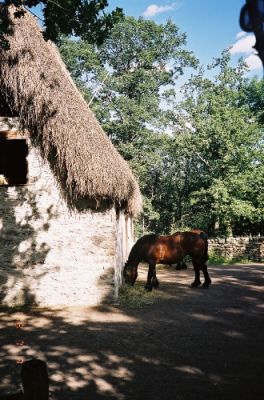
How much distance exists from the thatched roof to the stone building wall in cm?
Answer: 51

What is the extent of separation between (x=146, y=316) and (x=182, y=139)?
22428 mm

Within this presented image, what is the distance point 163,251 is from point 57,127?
190 inches

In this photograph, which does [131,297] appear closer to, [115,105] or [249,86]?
[115,105]

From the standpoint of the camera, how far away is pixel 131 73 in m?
30.1

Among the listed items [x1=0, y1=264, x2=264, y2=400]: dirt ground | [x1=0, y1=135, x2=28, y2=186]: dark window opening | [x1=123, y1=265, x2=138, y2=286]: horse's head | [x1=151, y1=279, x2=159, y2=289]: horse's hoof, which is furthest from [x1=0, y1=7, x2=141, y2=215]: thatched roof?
[x1=0, y1=135, x2=28, y2=186]: dark window opening

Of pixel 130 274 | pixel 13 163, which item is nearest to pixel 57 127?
pixel 130 274

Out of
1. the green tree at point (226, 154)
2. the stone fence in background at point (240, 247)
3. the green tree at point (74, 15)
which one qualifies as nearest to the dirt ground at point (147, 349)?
the green tree at point (74, 15)

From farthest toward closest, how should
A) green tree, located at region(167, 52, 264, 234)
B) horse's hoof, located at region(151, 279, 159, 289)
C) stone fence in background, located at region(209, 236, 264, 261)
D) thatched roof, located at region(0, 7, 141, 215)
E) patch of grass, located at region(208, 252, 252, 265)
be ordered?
green tree, located at region(167, 52, 264, 234), stone fence in background, located at region(209, 236, 264, 261), patch of grass, located at region(208, 252, 252, 265), horse's hoof, located at region(151, 279, 159, 289), thatched roof, located at region(0, 7, 141, 215)

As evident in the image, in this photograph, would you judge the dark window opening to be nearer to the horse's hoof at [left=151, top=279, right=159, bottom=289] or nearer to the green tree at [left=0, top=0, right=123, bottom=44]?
the horse's hoof at [left=151, top=279, right=159, bottom=289]

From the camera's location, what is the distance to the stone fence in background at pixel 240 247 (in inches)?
827

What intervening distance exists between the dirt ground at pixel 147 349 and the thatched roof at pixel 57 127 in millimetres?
2959

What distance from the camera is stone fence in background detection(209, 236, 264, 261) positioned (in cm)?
2100

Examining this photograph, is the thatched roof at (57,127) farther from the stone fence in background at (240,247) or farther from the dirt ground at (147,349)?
the stone fence in background at (240,247)

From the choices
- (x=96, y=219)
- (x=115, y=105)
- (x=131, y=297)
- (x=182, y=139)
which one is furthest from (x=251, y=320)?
(x=115, y=105)
